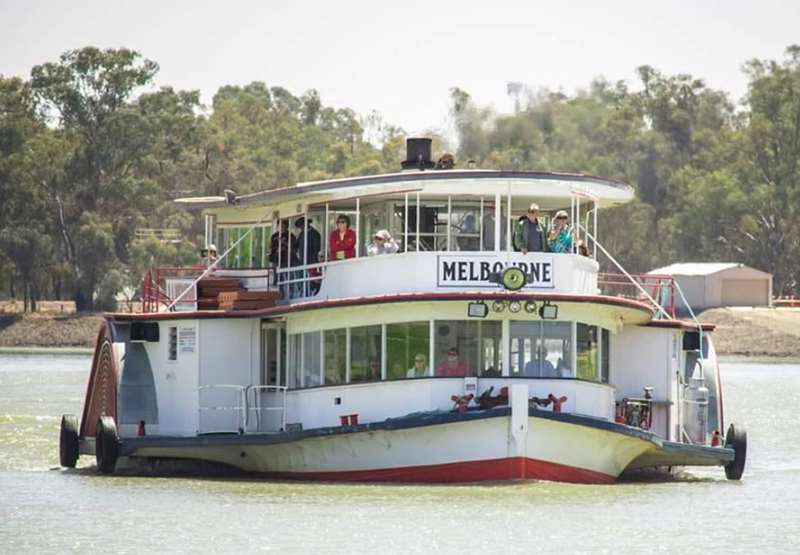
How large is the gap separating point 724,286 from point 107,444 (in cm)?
7467

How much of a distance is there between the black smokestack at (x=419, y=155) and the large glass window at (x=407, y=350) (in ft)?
11.5

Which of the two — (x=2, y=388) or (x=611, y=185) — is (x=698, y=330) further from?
(x=2, y=388)

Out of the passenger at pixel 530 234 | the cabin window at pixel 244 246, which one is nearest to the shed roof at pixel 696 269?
the cabin window at pixel 244 246

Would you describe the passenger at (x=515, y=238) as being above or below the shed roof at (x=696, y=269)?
below

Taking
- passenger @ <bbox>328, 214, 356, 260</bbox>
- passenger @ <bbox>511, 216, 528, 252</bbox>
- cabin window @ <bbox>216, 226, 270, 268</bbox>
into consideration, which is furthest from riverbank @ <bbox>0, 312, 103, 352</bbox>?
passenger @ <bbox>511, 216, 528, 252</bbox>

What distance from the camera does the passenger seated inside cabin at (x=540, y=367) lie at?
27312 millimetres

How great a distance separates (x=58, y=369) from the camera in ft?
228

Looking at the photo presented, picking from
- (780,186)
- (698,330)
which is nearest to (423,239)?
(698,330)

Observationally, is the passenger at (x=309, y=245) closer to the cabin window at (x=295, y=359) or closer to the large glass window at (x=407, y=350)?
the cabin window at (x=295, y=359)

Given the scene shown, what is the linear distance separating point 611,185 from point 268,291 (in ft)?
17.3

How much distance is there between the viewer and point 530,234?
27562mm

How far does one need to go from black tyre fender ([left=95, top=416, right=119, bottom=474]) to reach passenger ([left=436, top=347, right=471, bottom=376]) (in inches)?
207

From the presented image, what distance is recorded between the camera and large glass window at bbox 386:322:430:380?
27.3 m

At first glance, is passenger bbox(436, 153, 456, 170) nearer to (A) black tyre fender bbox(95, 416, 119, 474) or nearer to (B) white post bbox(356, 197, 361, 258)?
(B) white post bbox(356, 197, 361, 258)
